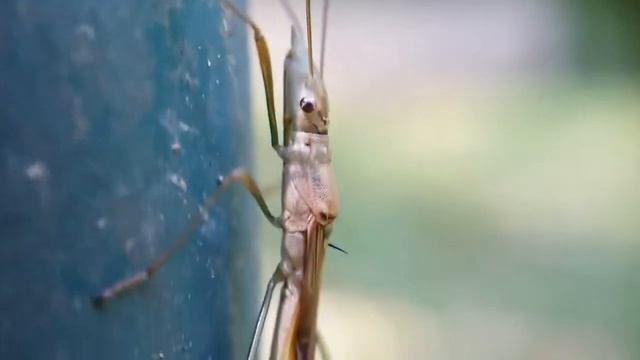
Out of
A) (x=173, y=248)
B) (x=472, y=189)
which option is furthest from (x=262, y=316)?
(x=472, y=189)

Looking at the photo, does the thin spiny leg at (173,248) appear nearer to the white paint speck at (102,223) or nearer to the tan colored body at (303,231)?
the white paint speck at (102,223)

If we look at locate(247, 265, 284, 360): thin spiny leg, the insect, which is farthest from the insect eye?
locate(247, 265, 284, 360): thin spiny leg

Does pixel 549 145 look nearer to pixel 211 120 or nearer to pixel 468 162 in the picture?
pixel 468 162

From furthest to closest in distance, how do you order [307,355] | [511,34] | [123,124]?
[511,34] < [307,355] < [123,124]

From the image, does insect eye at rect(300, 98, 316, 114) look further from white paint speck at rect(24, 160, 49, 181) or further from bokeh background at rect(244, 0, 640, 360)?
bokeh background at rect(244, 0, 640, 360)

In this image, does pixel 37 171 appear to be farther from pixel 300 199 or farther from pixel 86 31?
pixel 300 199

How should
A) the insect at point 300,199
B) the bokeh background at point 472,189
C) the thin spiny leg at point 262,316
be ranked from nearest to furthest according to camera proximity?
the thin spiny leg at point 262,316 < the insect at point 300,199 < the bokeh background at point 472,189

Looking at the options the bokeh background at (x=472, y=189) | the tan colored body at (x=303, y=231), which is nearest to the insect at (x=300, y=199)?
the tan colored body at (x=303, y=231)

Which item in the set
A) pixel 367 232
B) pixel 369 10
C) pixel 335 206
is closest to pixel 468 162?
pixel 367 232
